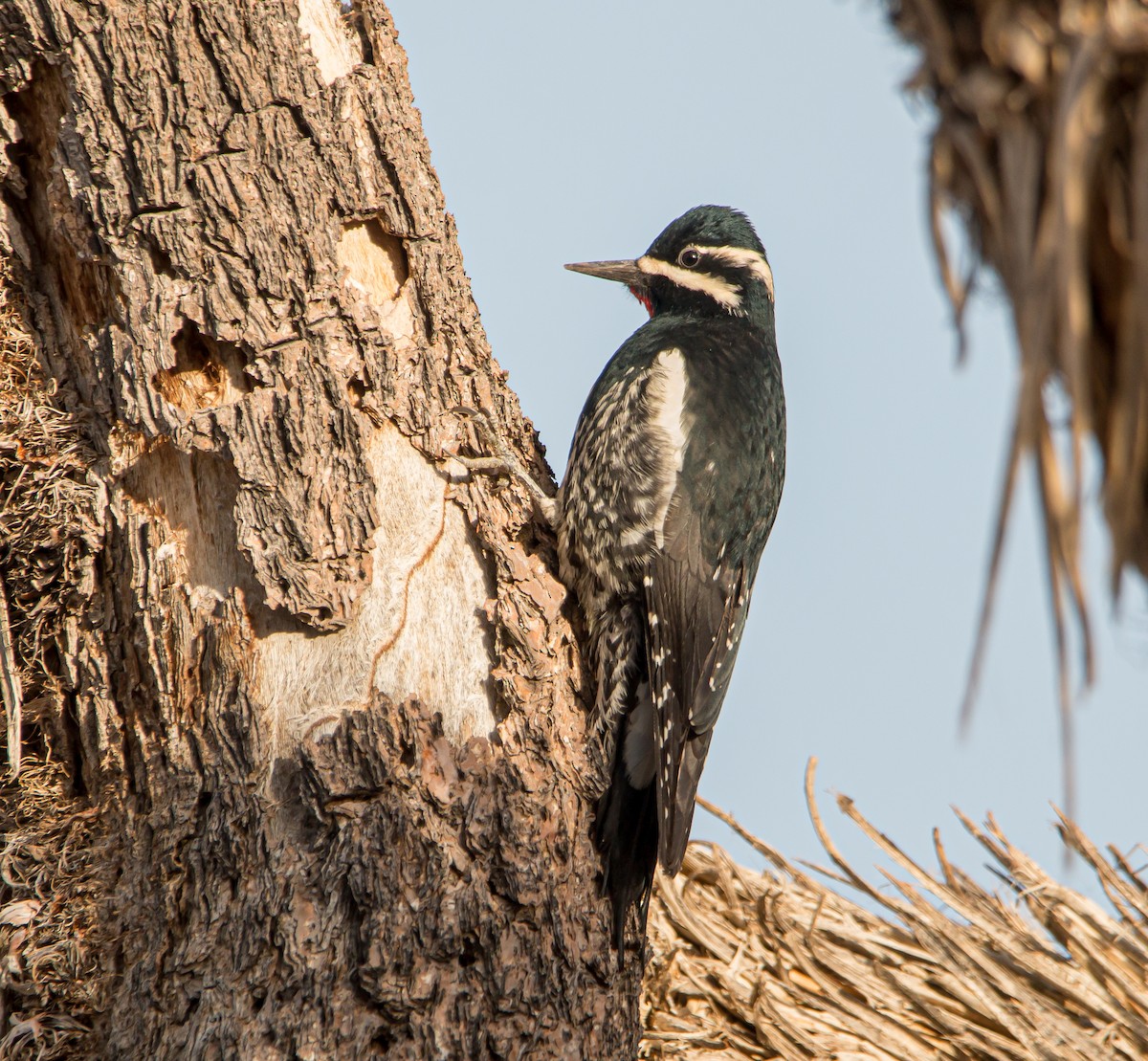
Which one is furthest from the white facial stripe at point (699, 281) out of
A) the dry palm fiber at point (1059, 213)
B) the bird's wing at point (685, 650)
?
the dry palm fiber at point (1059, 213)

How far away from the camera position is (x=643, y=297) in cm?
422

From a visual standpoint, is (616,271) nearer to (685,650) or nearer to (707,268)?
(707,268)

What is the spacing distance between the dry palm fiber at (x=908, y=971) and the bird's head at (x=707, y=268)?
1.57 meters

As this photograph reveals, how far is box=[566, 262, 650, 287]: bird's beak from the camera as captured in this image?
4.16 metres

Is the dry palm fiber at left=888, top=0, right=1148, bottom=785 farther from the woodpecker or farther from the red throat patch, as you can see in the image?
the red throat patch

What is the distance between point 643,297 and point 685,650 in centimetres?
143

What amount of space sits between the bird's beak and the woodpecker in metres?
0.08

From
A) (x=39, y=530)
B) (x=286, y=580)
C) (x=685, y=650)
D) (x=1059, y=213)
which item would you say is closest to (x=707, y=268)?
(x=685, y=650)

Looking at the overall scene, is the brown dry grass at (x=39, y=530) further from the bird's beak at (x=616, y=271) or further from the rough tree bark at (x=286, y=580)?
the bird's beak at (x=616, y=271)

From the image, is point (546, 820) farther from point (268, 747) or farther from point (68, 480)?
point (68, 480)

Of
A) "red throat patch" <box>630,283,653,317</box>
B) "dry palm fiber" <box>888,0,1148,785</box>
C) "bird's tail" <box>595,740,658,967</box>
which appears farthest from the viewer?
"red throat patch" <box>630,283,653,317</box>

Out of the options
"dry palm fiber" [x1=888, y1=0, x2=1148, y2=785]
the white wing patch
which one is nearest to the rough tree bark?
the white wing patch

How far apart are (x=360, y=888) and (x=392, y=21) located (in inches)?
81.0

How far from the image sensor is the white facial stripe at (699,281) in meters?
4.05
